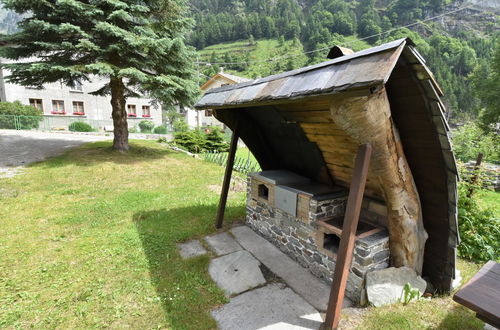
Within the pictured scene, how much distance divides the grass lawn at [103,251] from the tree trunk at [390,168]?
2.51 m

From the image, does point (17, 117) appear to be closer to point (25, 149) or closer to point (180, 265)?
point (25, 149)

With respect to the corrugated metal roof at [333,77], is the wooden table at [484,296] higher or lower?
lower

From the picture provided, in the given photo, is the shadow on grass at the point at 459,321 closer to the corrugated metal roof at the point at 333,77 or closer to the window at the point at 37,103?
the corrugated metal roof at the point at 333,77

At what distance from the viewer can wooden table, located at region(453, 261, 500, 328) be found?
2.05 m

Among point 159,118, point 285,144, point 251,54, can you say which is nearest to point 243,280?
point 285,144

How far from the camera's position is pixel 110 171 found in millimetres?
9672

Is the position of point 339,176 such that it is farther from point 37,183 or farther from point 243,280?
point 37,183

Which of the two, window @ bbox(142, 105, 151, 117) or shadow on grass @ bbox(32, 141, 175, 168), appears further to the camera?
window @ bbox(142, 105, 151, 117)

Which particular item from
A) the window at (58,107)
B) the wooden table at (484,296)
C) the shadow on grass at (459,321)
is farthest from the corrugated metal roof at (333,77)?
the window at (58,107)

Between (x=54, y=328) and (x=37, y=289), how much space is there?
97 cm

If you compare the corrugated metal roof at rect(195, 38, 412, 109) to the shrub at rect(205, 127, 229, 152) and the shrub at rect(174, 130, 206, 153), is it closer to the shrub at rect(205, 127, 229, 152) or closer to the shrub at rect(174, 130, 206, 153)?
the shrub at rect(174, 130, 206, 153)

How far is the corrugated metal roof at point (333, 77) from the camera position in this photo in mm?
1794

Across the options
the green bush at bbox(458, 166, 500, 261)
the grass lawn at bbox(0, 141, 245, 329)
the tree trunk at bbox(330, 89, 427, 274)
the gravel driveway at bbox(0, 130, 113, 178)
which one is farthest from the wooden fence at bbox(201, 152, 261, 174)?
the gravel driveway at bbox(0, 130, 113, 178)

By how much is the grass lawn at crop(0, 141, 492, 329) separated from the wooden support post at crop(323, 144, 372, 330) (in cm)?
Answer: 44
